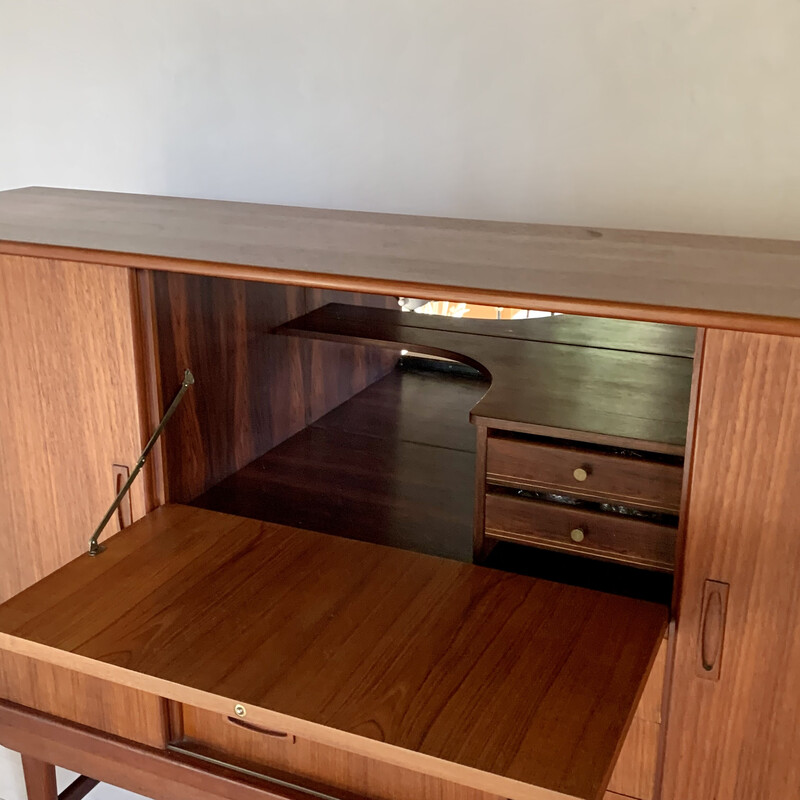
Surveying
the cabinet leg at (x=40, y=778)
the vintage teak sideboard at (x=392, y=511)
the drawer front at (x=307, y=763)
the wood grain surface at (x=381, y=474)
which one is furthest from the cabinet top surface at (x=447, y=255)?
the cabinet leg at (x=40, y=778)

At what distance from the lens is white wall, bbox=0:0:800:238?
1428 millimetres

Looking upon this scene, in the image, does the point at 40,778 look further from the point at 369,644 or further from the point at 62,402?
the point at 369,644

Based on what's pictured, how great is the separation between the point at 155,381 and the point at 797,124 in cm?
96

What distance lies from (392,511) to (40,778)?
0.80 m

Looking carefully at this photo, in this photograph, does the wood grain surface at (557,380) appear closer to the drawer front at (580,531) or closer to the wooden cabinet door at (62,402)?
the drawer front at (580,531)

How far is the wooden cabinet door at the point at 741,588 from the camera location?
0.91 metres

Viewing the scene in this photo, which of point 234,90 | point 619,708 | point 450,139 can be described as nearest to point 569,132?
point 450,139

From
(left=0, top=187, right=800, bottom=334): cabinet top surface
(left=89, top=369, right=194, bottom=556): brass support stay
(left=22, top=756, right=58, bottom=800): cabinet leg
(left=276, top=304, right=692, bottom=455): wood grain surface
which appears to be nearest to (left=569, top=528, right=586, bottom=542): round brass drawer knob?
(left=276, top=304, right=692, bottom=455): wood grain surface

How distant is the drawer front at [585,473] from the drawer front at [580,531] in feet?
0.08

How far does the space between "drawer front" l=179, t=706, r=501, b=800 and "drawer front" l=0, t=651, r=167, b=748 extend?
0.05 metres

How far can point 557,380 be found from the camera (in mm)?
1266

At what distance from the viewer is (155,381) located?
1.25m

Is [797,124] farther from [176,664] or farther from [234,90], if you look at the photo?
[176,664]

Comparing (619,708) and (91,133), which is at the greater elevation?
(91,133)
